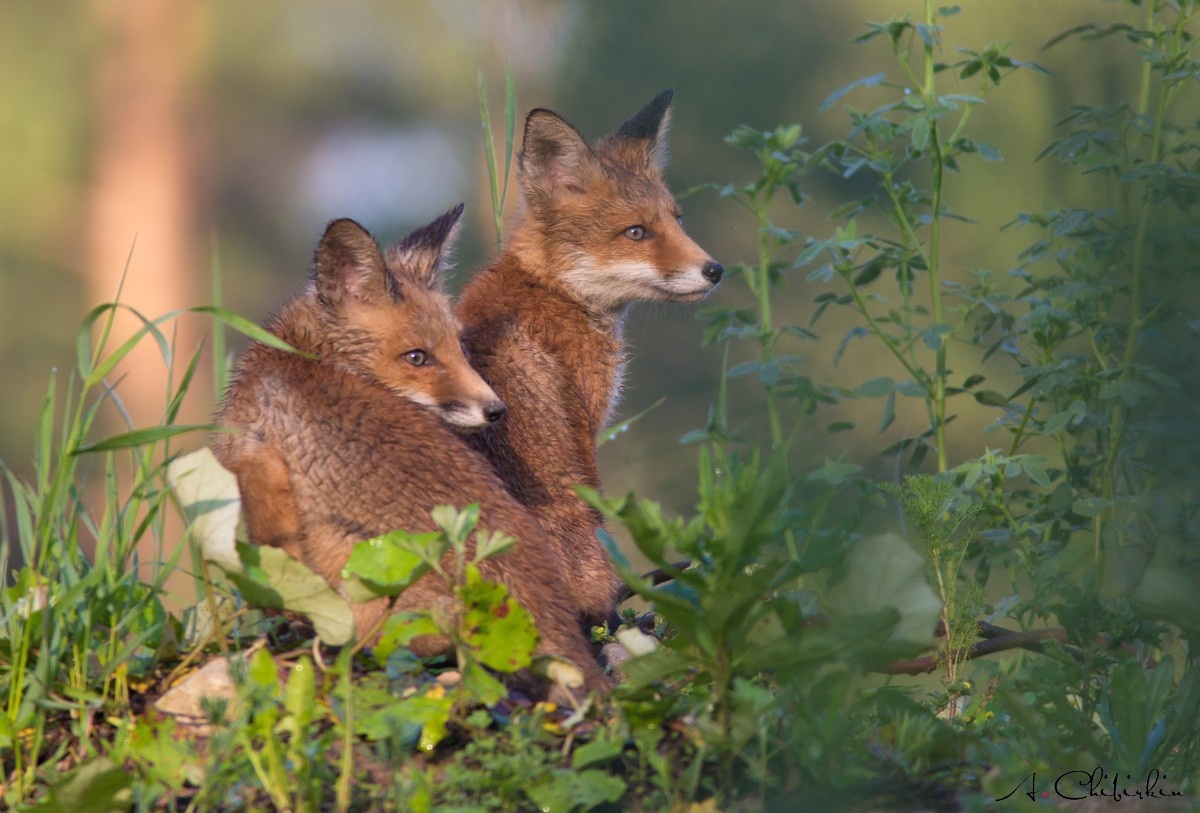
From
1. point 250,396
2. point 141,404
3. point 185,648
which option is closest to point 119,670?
point 185,648

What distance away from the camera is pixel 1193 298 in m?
1.36

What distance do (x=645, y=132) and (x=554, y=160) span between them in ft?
1.51

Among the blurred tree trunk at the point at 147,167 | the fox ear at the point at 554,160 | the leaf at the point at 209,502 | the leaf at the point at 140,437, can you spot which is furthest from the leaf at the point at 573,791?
the blurred tree trunk at the point at 147,167

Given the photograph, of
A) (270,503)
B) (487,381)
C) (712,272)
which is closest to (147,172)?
(712,272)

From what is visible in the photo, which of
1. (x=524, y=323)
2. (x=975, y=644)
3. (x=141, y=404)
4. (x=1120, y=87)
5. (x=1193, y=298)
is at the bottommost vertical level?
(x=141, y=404)

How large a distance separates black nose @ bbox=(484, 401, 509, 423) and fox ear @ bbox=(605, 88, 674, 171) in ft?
6.47

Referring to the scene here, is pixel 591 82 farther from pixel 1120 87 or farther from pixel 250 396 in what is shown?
pixel 1120 87

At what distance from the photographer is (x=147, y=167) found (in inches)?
444

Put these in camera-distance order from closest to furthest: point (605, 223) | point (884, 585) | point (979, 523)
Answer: point (884, 585) < point (979, 523) < point (605, 223)

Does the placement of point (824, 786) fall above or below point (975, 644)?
above

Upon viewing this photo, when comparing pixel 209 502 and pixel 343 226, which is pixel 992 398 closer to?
pixel 343 226

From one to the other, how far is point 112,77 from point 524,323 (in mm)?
8430

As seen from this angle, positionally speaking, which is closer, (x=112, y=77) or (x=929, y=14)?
(x=929, y=14)

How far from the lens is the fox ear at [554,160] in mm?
4906
